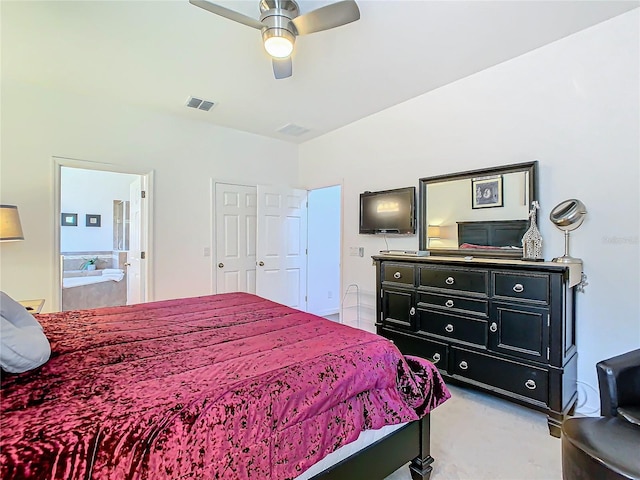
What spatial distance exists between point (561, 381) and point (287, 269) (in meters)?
3.60

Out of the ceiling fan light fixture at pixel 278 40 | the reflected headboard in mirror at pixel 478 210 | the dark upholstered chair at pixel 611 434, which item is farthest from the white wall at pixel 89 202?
the dark upholstered chair at pixel 611 434

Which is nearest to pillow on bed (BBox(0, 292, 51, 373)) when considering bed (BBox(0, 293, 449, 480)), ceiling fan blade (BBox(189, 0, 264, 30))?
bed (BBox(0, 293, 449, 480))

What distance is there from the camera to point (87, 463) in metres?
0.90

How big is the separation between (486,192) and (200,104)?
3.18 meters

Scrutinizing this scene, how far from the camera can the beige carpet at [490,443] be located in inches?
72.7

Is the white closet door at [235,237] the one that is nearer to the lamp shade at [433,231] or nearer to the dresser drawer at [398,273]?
the dresser drawer at [398,273]

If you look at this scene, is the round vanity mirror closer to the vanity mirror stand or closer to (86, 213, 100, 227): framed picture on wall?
the vanity mirror stand

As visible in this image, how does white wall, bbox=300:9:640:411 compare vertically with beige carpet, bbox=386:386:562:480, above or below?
above

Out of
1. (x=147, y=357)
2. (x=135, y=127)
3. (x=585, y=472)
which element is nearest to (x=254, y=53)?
(x=135, y=127)

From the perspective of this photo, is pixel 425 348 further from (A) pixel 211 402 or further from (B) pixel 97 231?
(B) pixel 97 231

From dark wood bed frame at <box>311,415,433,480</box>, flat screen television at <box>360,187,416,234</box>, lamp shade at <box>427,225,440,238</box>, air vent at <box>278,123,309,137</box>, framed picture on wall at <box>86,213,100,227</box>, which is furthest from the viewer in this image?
framed picture on wall at <box>86,213,100,227</box>

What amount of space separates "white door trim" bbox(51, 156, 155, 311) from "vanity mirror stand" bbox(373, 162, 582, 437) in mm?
2732

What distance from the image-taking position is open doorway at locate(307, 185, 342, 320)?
5.42 meters

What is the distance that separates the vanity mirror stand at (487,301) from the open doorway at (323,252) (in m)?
2.21
